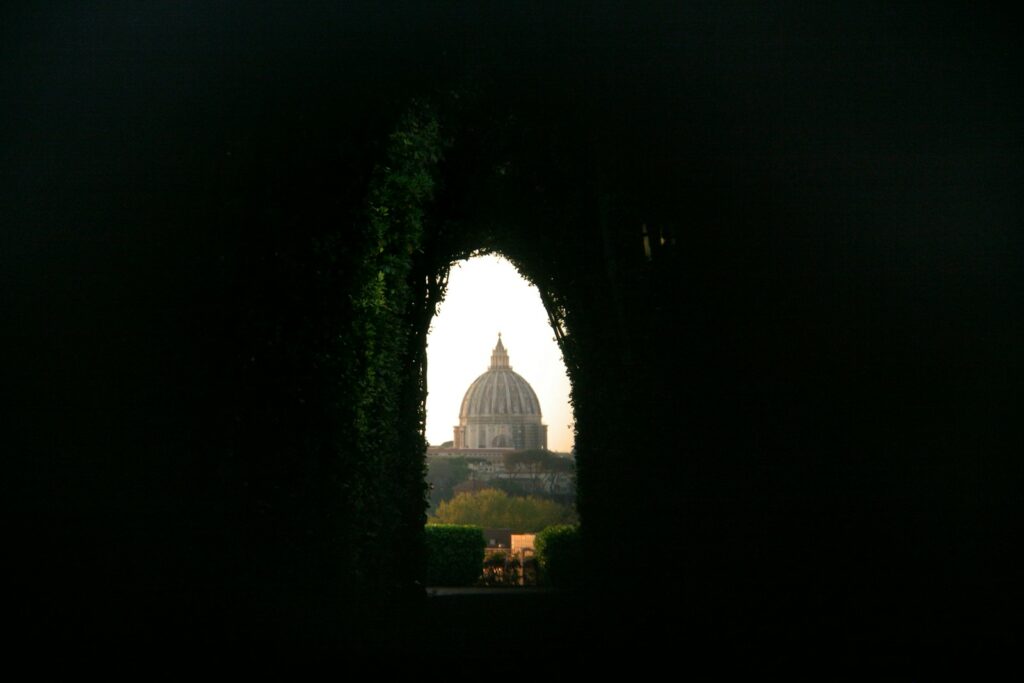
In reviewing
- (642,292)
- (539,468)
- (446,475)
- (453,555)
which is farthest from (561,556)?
(446,475)

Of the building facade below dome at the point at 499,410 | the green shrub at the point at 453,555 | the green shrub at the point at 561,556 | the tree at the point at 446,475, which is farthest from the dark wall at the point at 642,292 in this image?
the building facade below dome at the point at 499,410

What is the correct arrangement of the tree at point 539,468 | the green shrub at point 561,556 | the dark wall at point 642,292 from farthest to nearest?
the tree at point 539,468 < the green shrub at point 561,556 < the dark wall at point 642,292

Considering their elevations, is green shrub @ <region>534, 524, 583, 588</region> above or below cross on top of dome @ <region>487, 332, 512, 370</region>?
below

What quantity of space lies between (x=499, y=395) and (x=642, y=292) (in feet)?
562

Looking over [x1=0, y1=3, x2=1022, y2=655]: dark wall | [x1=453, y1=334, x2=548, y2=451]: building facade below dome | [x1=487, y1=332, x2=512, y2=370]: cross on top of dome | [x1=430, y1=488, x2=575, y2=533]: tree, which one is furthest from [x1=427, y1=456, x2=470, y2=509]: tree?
[x1=0, y1=3, x2=1022, y2=655]: dark wall

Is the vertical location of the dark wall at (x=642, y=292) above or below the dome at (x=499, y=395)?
below

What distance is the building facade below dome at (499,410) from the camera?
17662 cm

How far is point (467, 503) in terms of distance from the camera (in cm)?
8881

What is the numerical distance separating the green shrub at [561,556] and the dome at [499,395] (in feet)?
514

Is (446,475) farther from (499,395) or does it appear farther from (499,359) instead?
(499,359)

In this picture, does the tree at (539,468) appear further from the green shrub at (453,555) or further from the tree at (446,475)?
the green shrub at (453,555)

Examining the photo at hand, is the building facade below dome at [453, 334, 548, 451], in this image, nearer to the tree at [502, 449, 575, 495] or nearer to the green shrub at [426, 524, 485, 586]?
the tree at [502, 449, 575, 495]

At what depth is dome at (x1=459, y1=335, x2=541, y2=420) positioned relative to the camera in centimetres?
17875

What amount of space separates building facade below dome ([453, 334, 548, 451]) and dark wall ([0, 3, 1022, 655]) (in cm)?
16853
